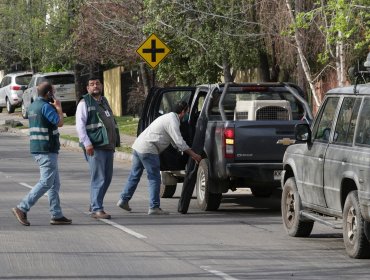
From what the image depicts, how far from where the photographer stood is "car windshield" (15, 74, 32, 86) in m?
52.5

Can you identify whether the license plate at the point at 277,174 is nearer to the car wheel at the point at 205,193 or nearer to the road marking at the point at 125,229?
the car wheel at the point at 205,193

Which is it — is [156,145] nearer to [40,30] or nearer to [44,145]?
[44,145]

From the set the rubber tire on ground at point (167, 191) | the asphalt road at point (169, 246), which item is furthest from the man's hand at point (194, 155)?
the rubber tire on ground at point (167, 191)

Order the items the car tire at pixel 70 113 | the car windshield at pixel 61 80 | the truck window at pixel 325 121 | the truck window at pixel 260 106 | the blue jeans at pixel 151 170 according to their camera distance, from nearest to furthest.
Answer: the truck window at pixel 325 121 → the blue jeans at pixel 151 170 → the truck window at pixel 260 106 → the car windshield at pixel 61 80 → the car tire at pixel 70 113

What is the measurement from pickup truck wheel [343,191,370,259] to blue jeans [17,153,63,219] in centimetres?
426

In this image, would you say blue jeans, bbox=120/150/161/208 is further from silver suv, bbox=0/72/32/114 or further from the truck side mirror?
silver suv, bbox=0/72/32/114

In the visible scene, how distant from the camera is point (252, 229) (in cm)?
1442

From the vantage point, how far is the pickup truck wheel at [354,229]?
37.2 feet

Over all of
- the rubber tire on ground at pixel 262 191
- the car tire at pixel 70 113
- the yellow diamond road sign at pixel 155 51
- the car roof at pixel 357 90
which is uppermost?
the yellow diamond road sign at pixel 155 51

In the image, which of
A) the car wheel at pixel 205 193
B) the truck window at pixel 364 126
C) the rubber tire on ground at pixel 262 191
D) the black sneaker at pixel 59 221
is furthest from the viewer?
the rubber tire on ground at pixel 262 191

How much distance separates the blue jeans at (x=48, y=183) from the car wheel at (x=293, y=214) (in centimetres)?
291

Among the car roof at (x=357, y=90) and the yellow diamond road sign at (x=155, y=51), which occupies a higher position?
the yellow diamond road sign at (x=155, y=51)

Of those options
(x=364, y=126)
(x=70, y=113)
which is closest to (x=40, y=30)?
(x=70, y=113)

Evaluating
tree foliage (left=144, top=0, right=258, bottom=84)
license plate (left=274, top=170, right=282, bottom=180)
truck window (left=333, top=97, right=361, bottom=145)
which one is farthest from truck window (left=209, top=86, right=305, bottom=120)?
Result: tree foliage (left=144, top=0, right=258, bottom=84)
